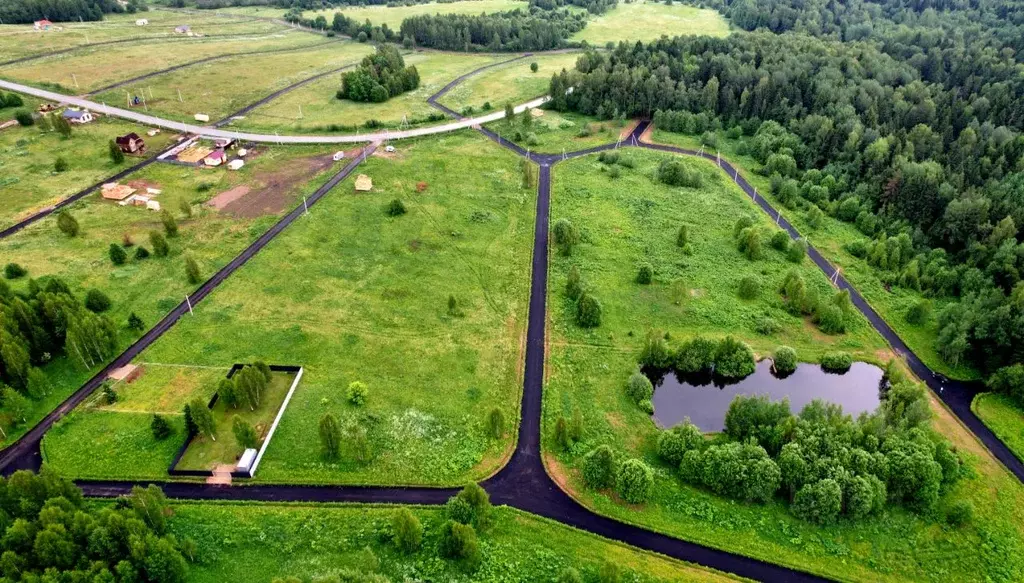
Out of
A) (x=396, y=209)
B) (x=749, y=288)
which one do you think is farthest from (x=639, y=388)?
(x=396, y=209)

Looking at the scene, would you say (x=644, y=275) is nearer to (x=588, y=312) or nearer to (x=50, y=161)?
(x=588, y=312)

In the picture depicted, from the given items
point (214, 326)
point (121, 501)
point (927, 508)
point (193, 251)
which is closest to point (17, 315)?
point (214, 326)

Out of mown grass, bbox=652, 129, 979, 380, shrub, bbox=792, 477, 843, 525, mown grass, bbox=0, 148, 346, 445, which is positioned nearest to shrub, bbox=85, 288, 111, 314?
mown grass, bbox=0, 148, 346, 445

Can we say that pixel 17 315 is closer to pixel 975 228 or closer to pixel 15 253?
pixel 15 253

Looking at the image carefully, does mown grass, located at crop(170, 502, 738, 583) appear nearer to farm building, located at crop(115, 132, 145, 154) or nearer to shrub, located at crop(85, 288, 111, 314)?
shrub, located at crop(85, 288, 111, 314)

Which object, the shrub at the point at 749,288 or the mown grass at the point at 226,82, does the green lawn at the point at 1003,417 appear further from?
the mown grass at the point at 226,82

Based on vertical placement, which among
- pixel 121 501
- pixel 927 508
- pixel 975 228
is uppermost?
pixel 975 228
